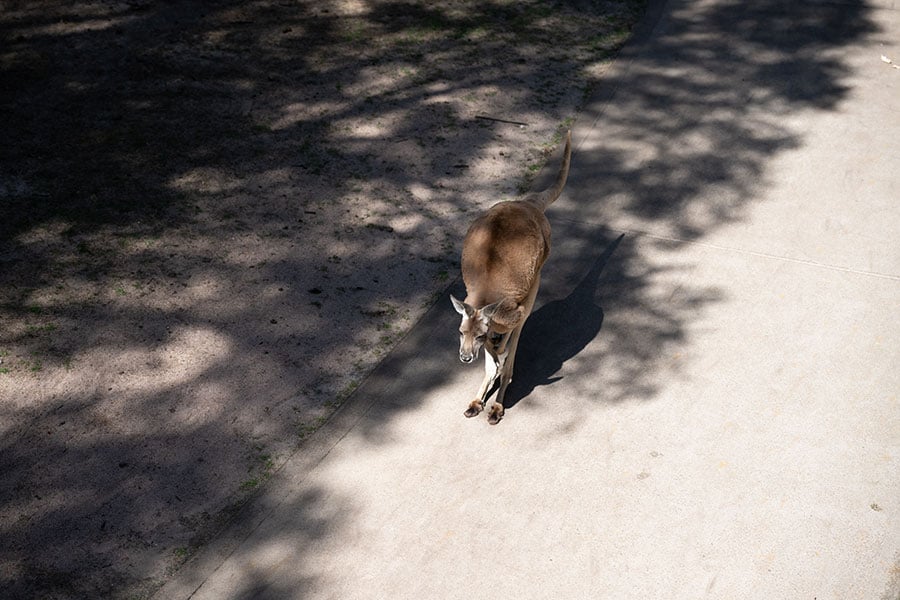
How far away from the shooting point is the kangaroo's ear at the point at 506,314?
5233mm

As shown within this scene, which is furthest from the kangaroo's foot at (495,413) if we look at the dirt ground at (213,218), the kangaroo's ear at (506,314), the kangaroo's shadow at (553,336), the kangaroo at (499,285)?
the dirt ground at (213,218)

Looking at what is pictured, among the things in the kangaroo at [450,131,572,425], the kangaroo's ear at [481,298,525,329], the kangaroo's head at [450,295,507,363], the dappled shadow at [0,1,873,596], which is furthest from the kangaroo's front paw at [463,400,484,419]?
the kangaroo's head at [450,295,507,363]

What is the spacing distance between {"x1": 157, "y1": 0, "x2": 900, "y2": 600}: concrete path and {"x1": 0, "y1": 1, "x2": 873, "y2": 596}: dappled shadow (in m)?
0.06

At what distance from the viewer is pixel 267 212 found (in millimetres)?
7832

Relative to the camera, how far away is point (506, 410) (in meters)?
6.10

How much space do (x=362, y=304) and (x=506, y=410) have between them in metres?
1.53

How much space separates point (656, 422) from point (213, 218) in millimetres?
4124

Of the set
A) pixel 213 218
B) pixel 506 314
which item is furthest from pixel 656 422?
pixel 213 218

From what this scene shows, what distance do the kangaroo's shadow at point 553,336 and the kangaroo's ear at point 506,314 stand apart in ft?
2.66

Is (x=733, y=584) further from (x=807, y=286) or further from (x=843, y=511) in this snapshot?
(x=807, y=286)

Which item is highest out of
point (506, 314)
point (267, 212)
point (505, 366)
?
point (506, 314)

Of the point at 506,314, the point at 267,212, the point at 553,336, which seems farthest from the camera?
the point at 267,212

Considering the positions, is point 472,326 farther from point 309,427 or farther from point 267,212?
point 267,212

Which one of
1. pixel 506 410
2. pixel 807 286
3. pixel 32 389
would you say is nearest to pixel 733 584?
pixel 506 410
